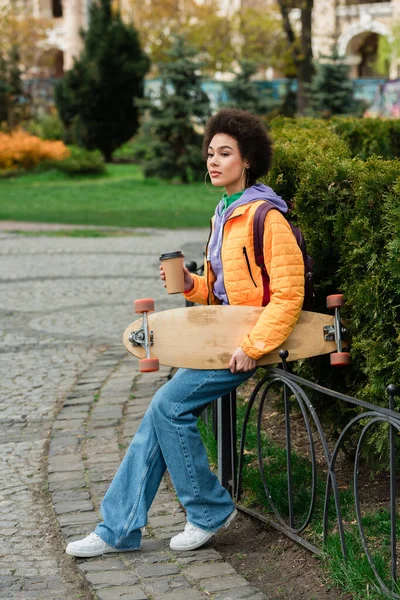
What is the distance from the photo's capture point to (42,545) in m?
4.31

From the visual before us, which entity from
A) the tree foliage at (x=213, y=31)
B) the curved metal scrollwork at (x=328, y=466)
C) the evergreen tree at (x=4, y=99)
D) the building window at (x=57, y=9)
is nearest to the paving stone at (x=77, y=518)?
the curved metal scrollwork at (x=328, y=466)

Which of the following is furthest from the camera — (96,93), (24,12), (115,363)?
(24,12)

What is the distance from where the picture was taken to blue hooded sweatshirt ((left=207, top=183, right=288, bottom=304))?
3979 mm

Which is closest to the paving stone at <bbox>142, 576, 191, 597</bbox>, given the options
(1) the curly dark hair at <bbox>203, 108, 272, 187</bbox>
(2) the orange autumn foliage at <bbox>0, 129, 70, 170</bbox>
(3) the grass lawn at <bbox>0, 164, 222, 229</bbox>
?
(1) the curly dark hair at <bbox>203, 108, 272, 187</bbox>

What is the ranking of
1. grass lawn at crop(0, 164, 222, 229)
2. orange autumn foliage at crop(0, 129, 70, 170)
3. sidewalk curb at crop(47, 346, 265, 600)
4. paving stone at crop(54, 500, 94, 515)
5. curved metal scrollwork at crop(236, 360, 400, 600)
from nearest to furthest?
curved metal scrollwork at crop(236, 360, 400, 600), sidewalk curb at crop(47, 346, 265, 600), paving stone at crop(54, 500, 94, 515), grass lawn at crop(0, 164, 222, 229), orange autumn foliage at crop(0, 129, 70, 170)

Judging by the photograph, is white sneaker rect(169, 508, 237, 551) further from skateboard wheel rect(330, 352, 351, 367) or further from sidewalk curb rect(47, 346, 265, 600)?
skateboard wheel rect(330, 352, 351, 367)

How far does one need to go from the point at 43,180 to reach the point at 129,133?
15.1 ft

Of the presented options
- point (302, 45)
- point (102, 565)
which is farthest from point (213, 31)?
point (102, 565)

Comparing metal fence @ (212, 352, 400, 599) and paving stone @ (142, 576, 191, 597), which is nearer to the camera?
metal fence @ (212, 352, 400, 599)

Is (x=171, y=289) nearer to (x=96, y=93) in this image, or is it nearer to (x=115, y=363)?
(x=115, y=363)

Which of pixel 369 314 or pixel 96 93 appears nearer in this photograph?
pixel 369 314

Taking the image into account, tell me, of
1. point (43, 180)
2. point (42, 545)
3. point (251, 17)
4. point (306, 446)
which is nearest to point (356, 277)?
point (306, 446)

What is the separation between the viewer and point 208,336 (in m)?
3.95

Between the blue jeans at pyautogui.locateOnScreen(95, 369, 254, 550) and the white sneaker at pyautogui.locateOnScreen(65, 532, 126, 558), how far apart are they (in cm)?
3
